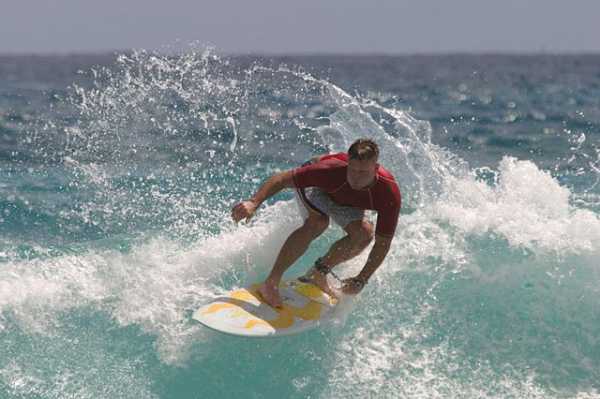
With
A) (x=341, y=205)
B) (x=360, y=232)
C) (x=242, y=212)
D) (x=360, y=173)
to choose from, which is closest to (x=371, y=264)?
(x=360, y=232)

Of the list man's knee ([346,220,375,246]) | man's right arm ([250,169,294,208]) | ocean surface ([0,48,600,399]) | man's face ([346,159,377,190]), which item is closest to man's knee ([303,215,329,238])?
man's knee ([346,220,375,246])

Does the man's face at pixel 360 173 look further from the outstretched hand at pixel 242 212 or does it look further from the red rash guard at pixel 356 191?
the outstretched hand at pixel 242 212

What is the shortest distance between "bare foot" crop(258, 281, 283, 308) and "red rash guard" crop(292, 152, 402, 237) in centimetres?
79

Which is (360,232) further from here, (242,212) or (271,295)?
(242,212)

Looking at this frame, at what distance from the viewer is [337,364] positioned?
20.3ft

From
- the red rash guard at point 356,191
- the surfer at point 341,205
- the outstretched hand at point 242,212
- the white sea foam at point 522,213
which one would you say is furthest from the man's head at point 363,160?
the white sea foam at point 522,213

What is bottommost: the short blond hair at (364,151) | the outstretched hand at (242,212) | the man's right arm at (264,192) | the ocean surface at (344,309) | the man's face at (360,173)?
the ocean surface at (344,309)

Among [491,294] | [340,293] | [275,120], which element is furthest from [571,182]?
[275,120]

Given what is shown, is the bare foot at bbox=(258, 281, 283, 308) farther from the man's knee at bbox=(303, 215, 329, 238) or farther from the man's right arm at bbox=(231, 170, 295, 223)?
the man's right arm at bbox=(231, 170, 295, 223)

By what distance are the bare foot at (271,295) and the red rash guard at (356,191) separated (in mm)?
787

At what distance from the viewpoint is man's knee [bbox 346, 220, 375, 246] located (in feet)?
20.5

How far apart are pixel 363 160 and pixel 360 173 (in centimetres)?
14

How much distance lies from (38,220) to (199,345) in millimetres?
4893

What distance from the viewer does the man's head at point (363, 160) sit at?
5.57 m
